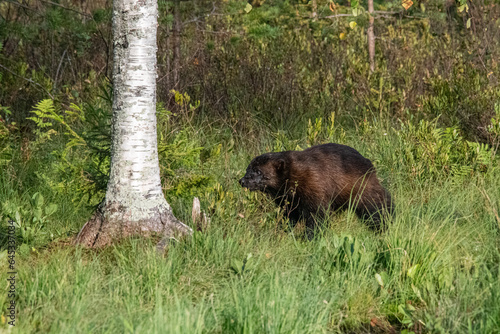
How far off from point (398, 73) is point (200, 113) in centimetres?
283

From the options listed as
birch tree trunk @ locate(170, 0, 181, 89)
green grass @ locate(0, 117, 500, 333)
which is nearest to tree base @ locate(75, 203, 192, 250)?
green grass @ locate(0, 117, 500, 333)

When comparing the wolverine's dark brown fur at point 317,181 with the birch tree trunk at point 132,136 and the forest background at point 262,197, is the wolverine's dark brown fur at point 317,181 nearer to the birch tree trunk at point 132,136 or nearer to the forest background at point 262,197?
the forest background at point 262,197

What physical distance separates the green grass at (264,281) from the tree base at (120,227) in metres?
0.11

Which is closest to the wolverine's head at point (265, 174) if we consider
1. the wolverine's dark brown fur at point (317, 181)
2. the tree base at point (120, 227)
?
the wolverine's dark brown fur at point (317, 181)

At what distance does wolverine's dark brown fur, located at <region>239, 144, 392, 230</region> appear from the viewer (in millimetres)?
5145

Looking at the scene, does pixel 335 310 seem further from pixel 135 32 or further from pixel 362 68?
pixel 362 68

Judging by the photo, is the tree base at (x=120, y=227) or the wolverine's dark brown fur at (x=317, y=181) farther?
the wolverine's dark brown fur at (x=317, y=181)

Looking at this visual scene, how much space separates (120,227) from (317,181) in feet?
6.18

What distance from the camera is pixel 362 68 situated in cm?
778

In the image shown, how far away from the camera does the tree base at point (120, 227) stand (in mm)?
4172

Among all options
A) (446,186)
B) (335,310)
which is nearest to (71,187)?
(335,310)

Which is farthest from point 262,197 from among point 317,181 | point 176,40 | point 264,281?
point 176,40

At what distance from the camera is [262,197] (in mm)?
5312

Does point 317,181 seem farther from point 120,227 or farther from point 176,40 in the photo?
point 176,40
